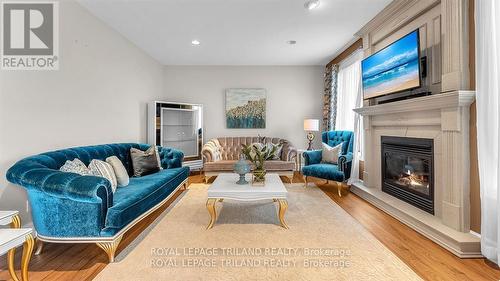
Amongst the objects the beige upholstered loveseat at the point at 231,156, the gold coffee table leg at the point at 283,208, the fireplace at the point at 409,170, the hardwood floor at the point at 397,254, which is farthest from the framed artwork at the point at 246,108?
the hardwood floor at the point at 397,254

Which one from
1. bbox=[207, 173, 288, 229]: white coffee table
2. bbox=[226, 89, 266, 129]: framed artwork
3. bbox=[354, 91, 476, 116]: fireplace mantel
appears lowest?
bbox=[207, 173, 288, 229]: white coffee table

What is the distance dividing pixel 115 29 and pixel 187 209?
3.24 metres

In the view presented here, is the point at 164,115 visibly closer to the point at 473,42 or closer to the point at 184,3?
the point at 184,3

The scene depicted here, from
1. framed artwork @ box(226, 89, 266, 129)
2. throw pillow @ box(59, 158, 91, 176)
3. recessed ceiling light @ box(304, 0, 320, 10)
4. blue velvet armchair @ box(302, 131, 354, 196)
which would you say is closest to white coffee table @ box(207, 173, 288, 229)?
throw pillow @ box(59, 158, 91, 176)

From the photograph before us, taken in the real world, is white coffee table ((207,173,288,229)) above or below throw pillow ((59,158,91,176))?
below

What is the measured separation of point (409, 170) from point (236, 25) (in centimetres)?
333

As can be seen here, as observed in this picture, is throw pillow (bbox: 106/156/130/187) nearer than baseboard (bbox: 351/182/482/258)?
No

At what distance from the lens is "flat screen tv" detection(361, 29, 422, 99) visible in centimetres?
282

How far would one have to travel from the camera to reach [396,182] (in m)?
3.52

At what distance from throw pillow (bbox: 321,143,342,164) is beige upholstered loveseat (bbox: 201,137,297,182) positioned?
24.4 inches

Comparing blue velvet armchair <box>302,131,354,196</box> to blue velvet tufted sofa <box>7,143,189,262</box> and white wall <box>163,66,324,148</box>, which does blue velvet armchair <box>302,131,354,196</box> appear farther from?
blue velvet tufted sofa <box>7,143,189,262</box>

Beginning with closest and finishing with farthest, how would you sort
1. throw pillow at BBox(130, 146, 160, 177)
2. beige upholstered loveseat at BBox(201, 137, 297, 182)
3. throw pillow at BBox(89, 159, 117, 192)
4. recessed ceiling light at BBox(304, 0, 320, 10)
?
1. throw pillow at BBox(89, 159, 117, 192)
2. recessed ceiling light at BBox(304, 0, 320, 10)
3. throw pillow at BBox(130, 146, 160, 177)
4. beige upholstered loveseat at BBox(201, 137, 297, 182)

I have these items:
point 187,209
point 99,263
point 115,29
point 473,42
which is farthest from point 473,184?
point 115,29

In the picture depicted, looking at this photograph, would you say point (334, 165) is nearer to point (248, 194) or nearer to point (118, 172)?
point (248, 194)
